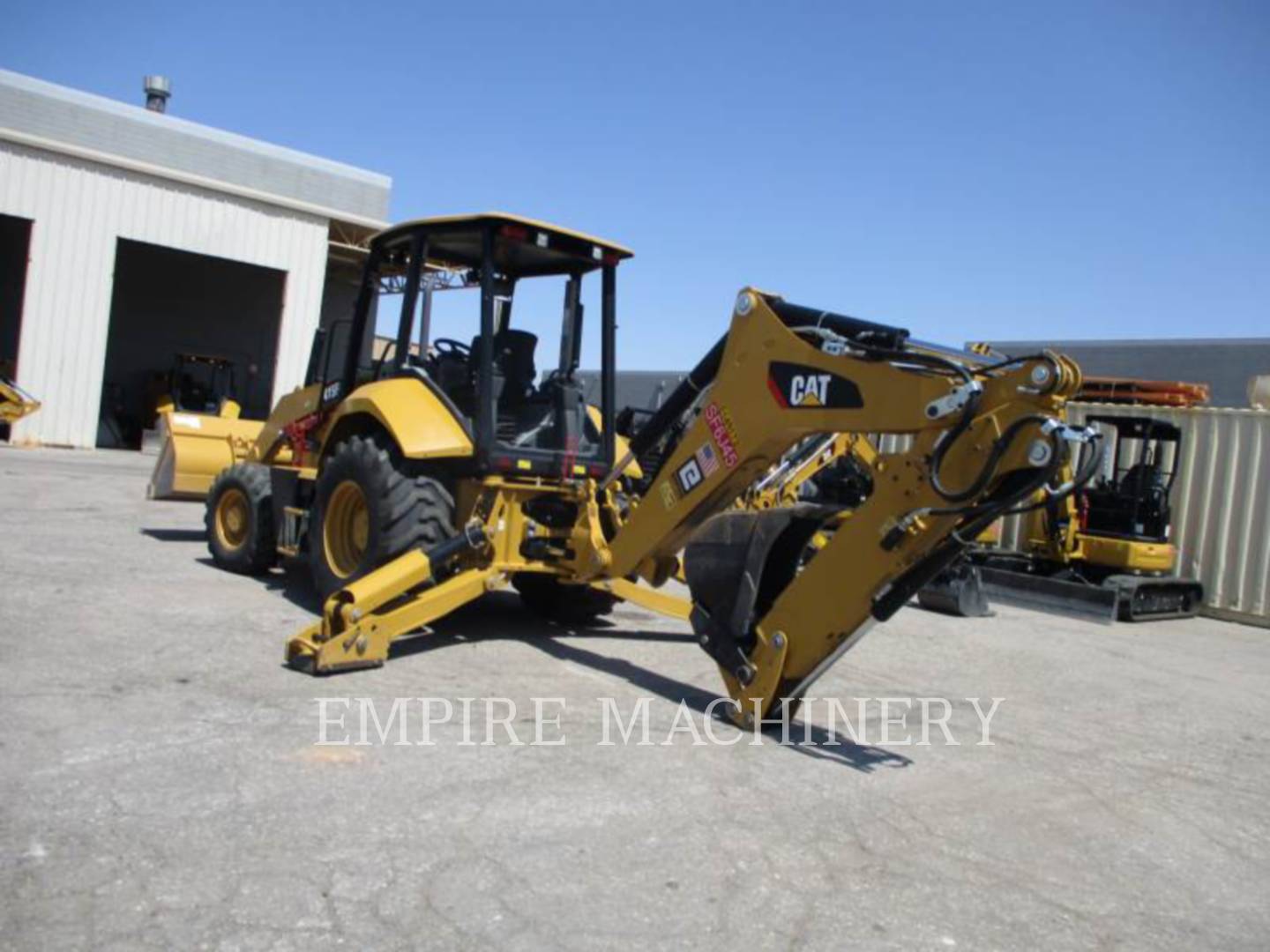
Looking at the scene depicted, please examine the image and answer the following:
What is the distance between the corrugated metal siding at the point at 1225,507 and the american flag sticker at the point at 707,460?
10.3 m

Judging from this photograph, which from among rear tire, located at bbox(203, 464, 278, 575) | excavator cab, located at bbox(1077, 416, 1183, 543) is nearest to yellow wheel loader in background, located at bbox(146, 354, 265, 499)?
rear tire, located at bbox(203, 464, 278, 575)

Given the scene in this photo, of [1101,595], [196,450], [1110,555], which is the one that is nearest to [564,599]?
[196,450]

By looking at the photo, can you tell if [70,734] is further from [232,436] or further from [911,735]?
[232,436]

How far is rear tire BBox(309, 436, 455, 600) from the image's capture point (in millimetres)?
6652

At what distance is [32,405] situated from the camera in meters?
20.2

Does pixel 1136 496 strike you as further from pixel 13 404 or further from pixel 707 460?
pixel 13 404

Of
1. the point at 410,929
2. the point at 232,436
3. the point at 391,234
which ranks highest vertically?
the point at 391,234

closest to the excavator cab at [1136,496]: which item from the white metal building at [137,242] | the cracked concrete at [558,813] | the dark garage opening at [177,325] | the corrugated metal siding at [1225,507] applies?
the corrugated metal siding at [1225,507]

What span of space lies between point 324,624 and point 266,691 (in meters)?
0.66

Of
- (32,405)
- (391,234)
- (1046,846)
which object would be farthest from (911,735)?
(32,405)

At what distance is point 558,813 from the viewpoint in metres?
4.07

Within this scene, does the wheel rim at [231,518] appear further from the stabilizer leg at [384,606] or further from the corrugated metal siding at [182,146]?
the corrugated metal siding at [182,146]

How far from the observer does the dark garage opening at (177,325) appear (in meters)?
27.3
